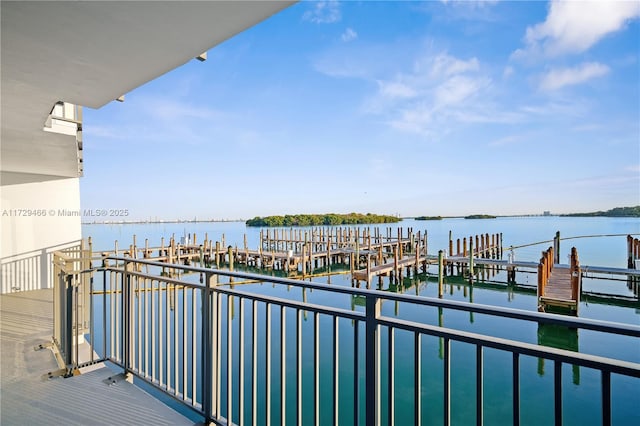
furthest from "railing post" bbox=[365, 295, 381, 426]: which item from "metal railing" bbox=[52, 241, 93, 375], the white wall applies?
the white wall

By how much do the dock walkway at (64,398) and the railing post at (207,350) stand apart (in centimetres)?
16

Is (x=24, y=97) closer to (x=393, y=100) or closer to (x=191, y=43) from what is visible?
(x=191, y=43)

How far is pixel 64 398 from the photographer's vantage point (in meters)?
2.43

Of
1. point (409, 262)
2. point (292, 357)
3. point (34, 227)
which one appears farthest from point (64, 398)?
point (409, 262)

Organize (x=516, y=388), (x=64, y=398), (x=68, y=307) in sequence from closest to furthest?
(x=516, y=388) → (x=64, y=398) → (x=68, y=307)

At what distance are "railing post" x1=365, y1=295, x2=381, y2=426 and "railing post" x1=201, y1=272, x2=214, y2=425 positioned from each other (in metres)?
1.09

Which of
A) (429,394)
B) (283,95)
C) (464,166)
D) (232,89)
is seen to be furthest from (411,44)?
(464,166)

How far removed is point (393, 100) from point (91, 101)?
15.1 meters

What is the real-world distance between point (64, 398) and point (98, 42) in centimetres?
255

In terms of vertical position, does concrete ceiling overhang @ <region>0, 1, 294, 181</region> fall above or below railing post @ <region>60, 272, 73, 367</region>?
above

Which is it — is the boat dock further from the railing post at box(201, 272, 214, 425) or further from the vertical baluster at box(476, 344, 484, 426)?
the vertical baluster at box(476, 344, 484, 426)

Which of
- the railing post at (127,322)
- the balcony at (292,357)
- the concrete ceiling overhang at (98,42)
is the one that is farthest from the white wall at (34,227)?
the railing post at (127,322)

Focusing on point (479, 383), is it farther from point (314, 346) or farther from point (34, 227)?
point (34, 227)

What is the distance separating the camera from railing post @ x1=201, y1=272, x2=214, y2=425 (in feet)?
6.77
